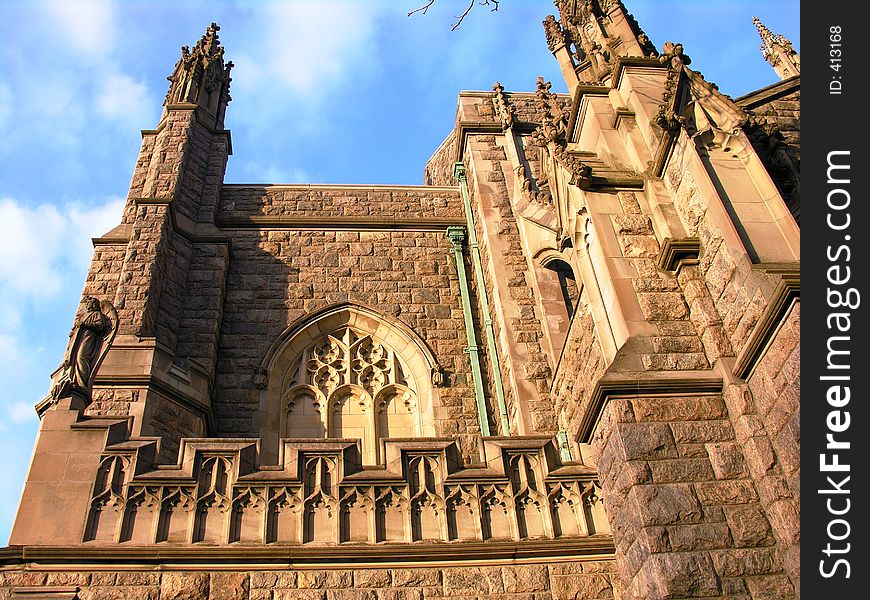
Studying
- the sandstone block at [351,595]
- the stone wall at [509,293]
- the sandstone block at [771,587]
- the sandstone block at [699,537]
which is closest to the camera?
the sandstone block at [771,587]

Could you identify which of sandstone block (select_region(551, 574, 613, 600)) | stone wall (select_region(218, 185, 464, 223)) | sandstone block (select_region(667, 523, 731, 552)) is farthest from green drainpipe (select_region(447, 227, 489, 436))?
sandstone block (select_region(667, 523, 731, 552))

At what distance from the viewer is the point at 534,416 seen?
9164 millimetres

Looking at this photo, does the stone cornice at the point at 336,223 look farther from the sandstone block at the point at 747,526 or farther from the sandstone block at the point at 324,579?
the sandstone block at the point at 747,526

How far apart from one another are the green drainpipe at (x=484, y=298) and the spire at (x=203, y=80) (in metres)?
4.97

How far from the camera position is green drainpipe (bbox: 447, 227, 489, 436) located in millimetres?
10234

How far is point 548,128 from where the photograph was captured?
8500mm

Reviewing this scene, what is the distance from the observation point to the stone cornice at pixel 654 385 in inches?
231

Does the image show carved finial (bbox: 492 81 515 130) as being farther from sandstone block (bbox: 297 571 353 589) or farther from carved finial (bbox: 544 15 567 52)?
sandstone block (bbox: 297 571 353 589)

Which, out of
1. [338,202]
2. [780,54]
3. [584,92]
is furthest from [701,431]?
[780,54]

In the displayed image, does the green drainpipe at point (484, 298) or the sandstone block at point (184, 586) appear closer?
the sandstone block at point (184, 586)

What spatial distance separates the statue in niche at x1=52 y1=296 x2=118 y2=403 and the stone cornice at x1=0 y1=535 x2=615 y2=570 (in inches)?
62.1

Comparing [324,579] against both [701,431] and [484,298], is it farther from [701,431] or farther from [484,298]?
[484,298]

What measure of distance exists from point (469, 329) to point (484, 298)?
56 centimetres

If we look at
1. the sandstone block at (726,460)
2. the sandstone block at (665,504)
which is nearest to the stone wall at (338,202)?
the sandstone block at (726,460)
